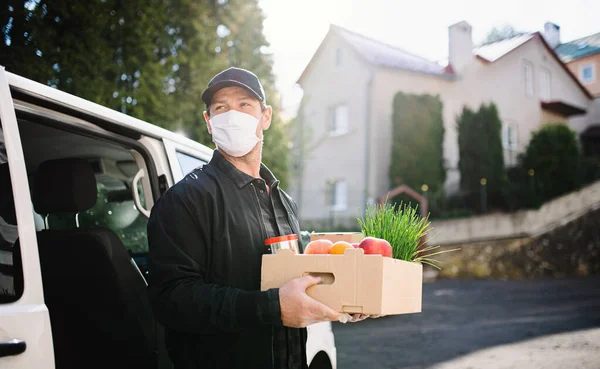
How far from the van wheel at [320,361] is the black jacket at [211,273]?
1.31 meters

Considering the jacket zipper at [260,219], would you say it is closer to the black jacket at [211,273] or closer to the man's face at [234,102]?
the black jacket at [211,273]

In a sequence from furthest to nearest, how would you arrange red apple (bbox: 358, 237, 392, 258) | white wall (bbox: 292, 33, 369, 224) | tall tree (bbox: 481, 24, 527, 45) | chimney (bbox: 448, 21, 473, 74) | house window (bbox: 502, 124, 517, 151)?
tall tree (bbox: 481, 24, 527, 45) < house window (bbox: 502, 124, 517, 151) < chimney (bbox: 448, 21, 473, 74) < white wall (bbox: 292, 33, 369, 224) < red apple (bbox: 358, 237, 392, 258)

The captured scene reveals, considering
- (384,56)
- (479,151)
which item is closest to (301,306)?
(479,151)

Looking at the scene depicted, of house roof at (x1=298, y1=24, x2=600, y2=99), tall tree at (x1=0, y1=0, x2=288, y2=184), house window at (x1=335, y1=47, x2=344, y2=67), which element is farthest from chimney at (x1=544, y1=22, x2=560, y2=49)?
tall tree at (x1=0, y1=0, x2=288, y2=184)

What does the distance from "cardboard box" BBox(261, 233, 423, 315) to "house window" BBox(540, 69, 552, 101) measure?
2859 centimetres

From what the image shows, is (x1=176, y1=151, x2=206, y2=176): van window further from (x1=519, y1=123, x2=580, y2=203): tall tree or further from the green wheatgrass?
(x1=519, y1=123, x2=580, y2=203): tall tree

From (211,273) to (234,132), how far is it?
0.64 m

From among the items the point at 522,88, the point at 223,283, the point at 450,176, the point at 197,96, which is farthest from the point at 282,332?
the point at 522,88

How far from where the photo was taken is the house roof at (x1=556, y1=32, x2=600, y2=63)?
28734 mm

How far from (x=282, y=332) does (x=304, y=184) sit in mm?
22322

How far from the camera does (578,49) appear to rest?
29.4 m

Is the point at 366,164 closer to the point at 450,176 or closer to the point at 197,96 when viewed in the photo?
the point at 450,176

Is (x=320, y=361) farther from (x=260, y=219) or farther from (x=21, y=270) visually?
(x=21, y=270)

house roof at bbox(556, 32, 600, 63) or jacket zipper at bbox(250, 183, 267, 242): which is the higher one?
house roof at bbox(556, 32, 600, 63)
